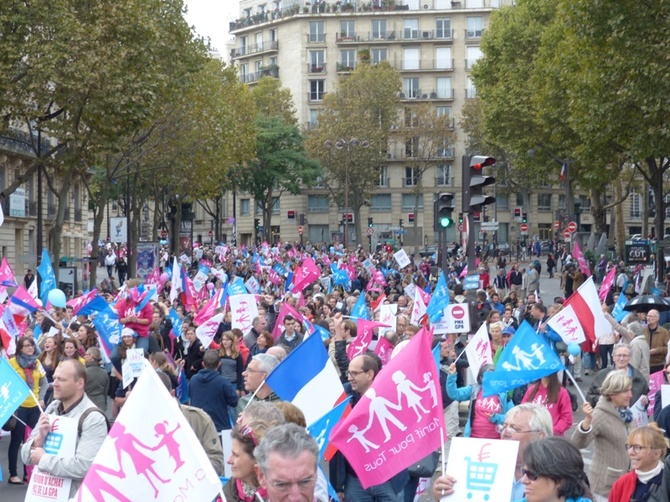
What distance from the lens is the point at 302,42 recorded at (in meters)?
90.9

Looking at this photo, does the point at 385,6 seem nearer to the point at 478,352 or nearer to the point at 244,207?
the point at 244,207

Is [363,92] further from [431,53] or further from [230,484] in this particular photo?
[230,484]

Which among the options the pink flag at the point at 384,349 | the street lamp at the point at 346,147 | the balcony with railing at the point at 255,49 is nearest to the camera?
the pink flag at the point at 384,349

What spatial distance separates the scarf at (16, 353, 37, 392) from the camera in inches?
466

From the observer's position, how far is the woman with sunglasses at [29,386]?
11602 mm

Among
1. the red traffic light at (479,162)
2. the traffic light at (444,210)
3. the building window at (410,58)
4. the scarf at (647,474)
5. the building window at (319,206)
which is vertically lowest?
the scarf at (647,474)

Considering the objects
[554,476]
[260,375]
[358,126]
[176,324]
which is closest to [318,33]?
[358,126]

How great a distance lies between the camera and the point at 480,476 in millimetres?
5449

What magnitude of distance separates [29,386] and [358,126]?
65327mm

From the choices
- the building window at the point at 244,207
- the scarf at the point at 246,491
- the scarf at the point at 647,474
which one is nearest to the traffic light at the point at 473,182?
the scarf at the point at 647,474

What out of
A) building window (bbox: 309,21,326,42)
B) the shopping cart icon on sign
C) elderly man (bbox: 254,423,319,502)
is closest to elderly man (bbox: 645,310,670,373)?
the shopping cart icon on sign

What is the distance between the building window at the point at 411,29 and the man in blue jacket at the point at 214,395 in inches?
3219

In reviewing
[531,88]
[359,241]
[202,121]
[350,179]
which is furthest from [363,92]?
[202,121]

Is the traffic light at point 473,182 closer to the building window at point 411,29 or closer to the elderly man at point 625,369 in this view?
the elderly man at point 625,369
